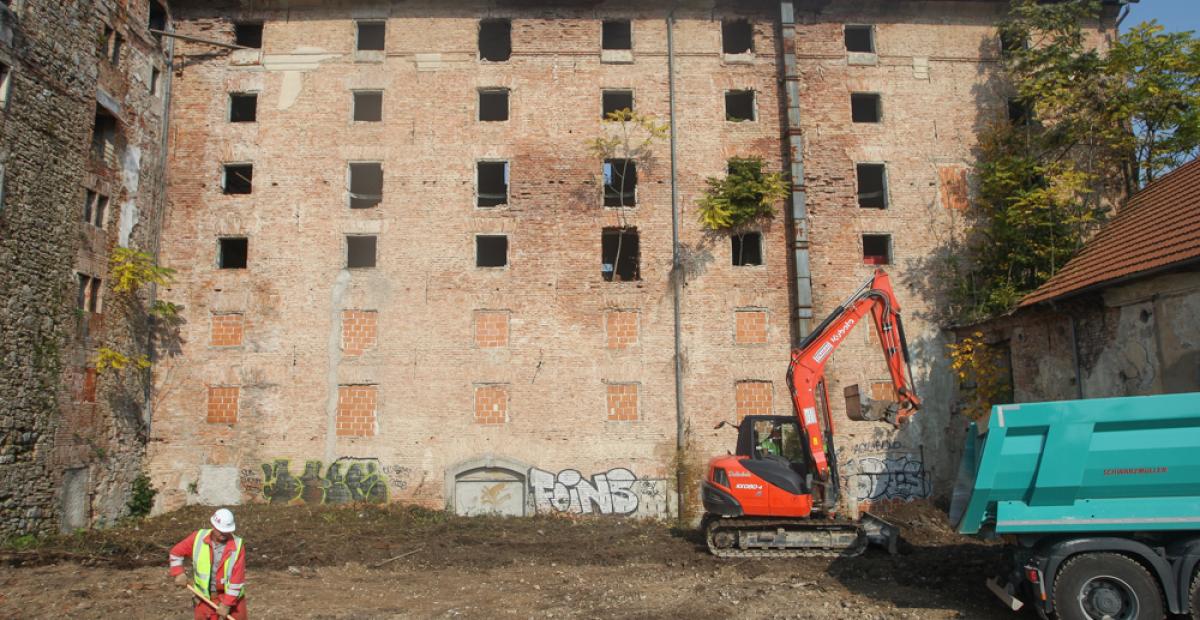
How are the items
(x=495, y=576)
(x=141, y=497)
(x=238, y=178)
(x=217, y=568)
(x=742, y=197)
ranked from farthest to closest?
(x=238, y=178), (x=742, y=197), (x=141, y=497), (x=495, y=576), (x=217, y=568)

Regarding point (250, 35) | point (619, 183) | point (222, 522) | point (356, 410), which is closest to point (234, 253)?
point (356, 410)

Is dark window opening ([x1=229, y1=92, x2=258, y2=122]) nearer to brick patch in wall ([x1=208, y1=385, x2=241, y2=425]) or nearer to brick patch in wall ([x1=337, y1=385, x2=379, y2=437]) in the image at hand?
brick patch in wall ([x1=208, y1=385, x2=241, y2=425])

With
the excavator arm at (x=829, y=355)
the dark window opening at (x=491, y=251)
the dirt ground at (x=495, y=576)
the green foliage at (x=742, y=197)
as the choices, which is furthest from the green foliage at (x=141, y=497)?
the excavator arm at (x=829, y=355)

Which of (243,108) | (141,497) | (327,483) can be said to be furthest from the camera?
(243,108)

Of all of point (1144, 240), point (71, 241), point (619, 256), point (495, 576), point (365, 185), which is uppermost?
point (365, 185)

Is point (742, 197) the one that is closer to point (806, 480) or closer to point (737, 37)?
point (737, 37)

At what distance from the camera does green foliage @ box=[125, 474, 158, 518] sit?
17.7 meters

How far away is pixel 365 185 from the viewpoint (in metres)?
21.7

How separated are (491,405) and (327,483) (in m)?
4.50

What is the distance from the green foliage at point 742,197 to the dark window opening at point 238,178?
1255cm

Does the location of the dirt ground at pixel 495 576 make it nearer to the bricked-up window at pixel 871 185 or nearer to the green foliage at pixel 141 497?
the green foliage at pixel 141 497

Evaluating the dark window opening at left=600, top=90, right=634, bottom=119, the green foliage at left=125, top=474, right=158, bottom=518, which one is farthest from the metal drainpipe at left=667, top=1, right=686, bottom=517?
the green foliage at left=125, top=474, right=158, bottom=518

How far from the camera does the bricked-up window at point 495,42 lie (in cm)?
2159

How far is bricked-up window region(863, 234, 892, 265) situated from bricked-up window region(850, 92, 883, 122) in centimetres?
343
